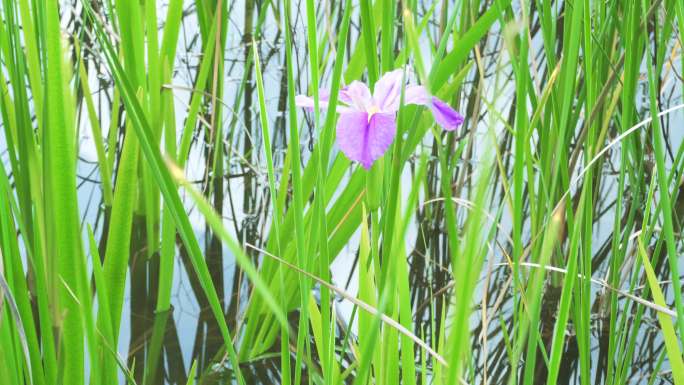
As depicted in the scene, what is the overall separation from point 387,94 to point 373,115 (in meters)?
0.03

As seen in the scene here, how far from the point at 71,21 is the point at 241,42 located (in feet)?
1.31

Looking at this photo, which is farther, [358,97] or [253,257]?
[253,257]

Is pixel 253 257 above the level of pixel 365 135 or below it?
below

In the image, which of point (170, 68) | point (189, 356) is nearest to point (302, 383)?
point (189, 356)

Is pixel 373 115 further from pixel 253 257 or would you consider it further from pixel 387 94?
pixel 253 257

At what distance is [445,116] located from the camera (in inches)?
27.3

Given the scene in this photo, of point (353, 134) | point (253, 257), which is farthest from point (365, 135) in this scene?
point (253, 257)

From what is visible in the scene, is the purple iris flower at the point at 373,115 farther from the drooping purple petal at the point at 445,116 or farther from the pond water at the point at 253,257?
the pond water at the point at 253,257

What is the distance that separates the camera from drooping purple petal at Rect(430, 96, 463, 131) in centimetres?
68

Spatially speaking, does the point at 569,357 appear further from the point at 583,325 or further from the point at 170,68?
the point at 170,68

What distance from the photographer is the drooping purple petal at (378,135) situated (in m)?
0.63

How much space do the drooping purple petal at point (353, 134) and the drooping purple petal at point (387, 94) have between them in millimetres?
15

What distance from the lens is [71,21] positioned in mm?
2043

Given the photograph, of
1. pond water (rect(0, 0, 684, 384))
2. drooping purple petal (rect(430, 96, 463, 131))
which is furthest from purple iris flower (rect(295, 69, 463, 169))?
pond water (rect(0, 0, 684, 384))
